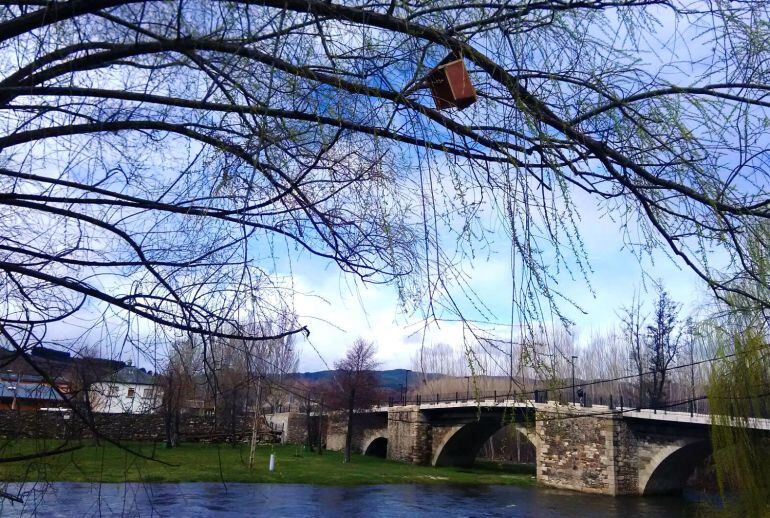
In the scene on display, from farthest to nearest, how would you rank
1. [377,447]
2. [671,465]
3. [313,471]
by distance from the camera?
[377,447], [313,471], [671,465]

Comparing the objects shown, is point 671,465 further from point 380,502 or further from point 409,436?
point 409,436

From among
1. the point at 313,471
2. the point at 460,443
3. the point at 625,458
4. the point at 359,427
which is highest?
the point at 359,427

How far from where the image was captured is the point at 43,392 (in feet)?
10.5

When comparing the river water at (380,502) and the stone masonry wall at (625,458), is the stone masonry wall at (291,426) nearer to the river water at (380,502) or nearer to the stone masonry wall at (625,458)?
the river water at (380,502)

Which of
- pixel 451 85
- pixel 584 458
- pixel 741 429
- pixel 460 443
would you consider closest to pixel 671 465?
pixel 584 458

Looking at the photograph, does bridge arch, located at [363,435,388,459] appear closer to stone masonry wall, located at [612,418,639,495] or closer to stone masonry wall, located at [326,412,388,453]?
stone masonry wall, located at [326,412,388,453]

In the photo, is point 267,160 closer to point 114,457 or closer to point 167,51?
point 167,51

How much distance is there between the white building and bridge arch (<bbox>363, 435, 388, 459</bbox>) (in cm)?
3869

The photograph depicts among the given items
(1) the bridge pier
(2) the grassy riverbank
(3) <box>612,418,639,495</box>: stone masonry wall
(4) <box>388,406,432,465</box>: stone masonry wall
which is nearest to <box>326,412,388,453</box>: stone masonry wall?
(4) <box>388,406,432,465</box>: stone masonry wall

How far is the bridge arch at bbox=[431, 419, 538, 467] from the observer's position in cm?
3456

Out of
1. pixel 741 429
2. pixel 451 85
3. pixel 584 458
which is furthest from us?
pixel 584 458

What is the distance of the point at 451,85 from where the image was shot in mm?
2047

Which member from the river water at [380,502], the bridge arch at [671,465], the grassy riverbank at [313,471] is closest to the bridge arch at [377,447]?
the grassy riverbank at [313,471]

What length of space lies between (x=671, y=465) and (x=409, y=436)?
49.4ft
